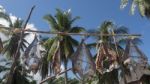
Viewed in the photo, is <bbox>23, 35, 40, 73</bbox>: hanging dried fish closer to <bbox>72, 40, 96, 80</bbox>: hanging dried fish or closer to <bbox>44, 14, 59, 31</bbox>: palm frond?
<bbox>72, 40, 96, 80</bbox>: hanging dried fish

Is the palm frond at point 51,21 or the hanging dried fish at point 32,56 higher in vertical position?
the palm frond at point 51,21

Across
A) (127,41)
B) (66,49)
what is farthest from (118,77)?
(127,41)

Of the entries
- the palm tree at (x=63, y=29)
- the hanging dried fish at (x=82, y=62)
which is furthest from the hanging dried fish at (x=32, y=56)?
the palm tree at (x=63, y=29)

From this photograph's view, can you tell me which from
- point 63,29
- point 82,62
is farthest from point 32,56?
point 63,29

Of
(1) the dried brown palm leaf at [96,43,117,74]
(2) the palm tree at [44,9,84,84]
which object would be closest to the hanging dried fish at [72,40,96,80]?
(1) the dried brown palm leaf at [96,43,117,74]

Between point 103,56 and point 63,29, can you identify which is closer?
point 103,56

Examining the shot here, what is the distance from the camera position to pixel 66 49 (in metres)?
43.6

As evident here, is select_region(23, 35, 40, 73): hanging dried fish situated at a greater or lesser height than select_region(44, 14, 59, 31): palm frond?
lesser

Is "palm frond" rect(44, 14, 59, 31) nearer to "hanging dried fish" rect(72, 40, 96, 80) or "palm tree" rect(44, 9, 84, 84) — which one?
"palm tree" rect(44, 9, 84, 84)

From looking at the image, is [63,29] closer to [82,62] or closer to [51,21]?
[51,21]

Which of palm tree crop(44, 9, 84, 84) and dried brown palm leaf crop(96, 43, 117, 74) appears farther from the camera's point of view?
palm tree crop(44, 9, 84, 84)

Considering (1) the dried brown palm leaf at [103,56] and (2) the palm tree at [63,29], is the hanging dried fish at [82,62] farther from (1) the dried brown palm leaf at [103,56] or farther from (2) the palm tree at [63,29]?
(2) the palm tree at [63,29]

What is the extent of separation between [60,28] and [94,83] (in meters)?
7.72

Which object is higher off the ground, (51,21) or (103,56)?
(51,21)
